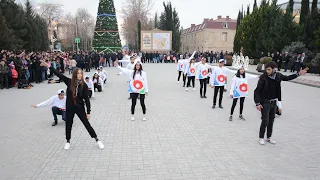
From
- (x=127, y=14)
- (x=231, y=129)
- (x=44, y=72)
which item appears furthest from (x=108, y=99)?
(x=127, y=14)

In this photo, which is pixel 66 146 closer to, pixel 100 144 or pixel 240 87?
pixel 100 144

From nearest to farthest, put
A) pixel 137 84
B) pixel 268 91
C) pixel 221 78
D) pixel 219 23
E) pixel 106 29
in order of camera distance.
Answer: pixel 268 91 < pixel 137 84 < pixel 221 78 < pixel 106 29 < pixel 219 23

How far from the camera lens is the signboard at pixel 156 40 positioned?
4788 centimetres

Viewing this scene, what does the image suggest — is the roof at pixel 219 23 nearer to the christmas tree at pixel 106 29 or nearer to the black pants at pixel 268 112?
the christmas tree at pixel 106 29

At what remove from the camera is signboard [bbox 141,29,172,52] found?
47.9 meters

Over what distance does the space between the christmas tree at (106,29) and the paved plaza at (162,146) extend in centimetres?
3113

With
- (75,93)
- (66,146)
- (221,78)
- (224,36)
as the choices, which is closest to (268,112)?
(221,78)

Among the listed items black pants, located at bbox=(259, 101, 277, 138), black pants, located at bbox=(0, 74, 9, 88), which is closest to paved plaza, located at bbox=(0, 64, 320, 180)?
black pants, located at bbox=(259, 101, 277, 138)

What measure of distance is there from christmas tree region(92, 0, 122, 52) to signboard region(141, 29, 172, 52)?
7.29 m

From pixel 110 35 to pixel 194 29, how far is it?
45794 mm

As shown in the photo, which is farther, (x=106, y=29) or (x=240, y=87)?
(x=106, y=29)

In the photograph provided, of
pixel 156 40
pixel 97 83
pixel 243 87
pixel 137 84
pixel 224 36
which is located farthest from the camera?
pixel 224 36

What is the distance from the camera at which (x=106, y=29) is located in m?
41.0

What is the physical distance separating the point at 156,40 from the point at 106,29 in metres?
10.1
